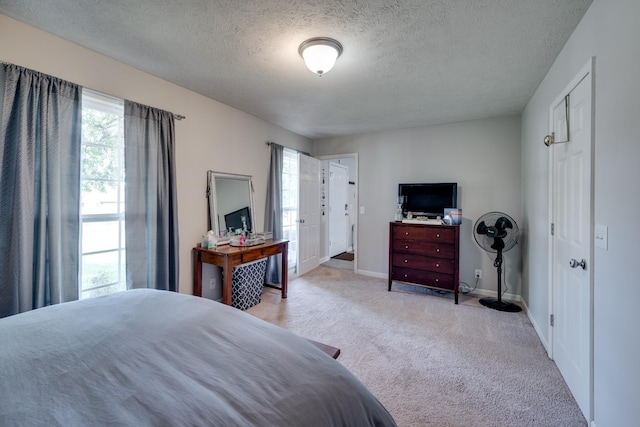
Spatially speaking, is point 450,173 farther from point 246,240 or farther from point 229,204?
point 229,204

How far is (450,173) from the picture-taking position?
12.5 ft

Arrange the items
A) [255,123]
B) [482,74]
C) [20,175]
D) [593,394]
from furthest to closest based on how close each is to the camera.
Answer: [255,123] < [482,74] < [20,175] < [593,394]

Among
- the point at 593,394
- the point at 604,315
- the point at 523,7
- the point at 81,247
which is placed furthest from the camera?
the point at 81,247

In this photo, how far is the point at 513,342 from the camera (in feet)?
7.88

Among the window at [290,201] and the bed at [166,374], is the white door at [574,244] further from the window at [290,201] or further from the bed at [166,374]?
the window at [290,201]

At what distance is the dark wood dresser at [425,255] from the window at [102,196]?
123 inches

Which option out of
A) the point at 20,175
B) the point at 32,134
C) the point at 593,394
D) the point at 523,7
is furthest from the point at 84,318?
the point at 523,7

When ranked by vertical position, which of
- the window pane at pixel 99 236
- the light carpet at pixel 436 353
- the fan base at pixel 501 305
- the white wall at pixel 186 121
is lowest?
the light carpet at pixel 436 353

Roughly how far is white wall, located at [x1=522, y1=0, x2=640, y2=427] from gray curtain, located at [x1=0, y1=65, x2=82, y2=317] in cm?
329

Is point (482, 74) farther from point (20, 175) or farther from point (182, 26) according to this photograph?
point (20, 175)

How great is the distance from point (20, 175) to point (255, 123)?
2434 millimetres

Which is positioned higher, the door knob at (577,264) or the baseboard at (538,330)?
the door knob at (577,264)

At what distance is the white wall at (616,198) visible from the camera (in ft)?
3.71

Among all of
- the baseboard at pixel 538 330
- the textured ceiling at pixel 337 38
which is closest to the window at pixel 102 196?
the textured ceiling at pixel 337 38
